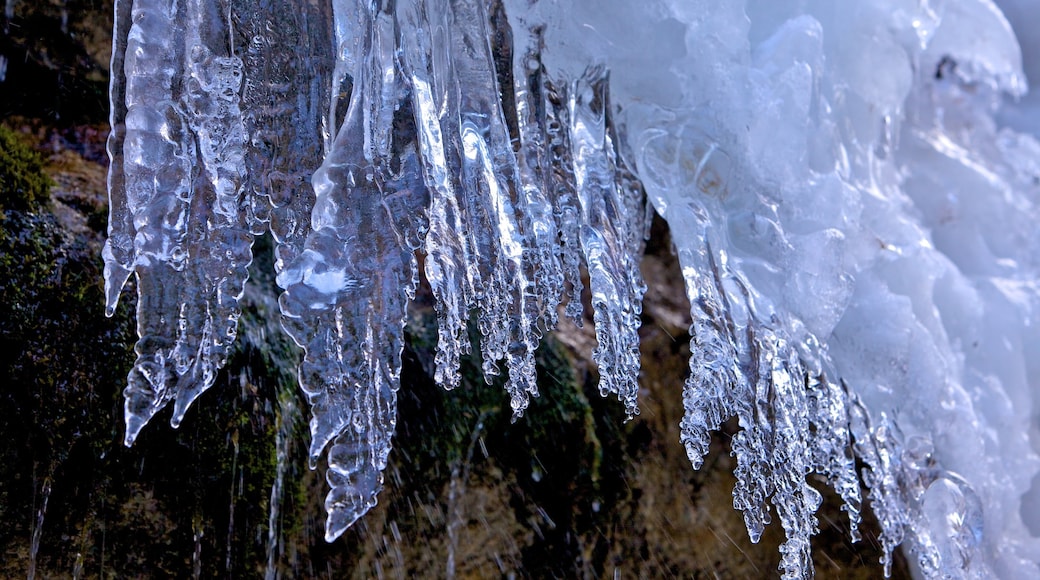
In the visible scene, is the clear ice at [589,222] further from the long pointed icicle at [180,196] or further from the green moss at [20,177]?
the green moss at [20,177]

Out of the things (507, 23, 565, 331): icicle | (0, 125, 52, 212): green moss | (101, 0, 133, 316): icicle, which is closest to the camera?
(101, 0, 133, 316): icicle

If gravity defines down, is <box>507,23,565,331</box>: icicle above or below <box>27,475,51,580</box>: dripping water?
above

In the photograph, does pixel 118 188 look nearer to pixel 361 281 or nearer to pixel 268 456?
pixel 361 281

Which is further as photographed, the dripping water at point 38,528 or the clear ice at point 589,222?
the dripping water at point 38,528

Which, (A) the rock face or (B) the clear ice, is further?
(A) the rock face

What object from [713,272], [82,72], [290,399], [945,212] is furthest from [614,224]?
[945,212]

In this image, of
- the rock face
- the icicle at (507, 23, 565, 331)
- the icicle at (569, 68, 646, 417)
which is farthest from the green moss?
the icicle at (569, 68, 646, 417)

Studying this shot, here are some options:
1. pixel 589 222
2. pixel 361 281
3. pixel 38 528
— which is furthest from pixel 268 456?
pixel 589 222

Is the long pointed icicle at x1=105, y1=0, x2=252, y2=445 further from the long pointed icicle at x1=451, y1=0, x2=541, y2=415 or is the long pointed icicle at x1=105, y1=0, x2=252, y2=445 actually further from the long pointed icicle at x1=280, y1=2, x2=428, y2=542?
the long pointed icicle at x1=451, y1=0, x2=541, y2=415

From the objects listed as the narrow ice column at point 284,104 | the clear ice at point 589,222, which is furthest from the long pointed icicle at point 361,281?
the narrow ice column at point 284,104
